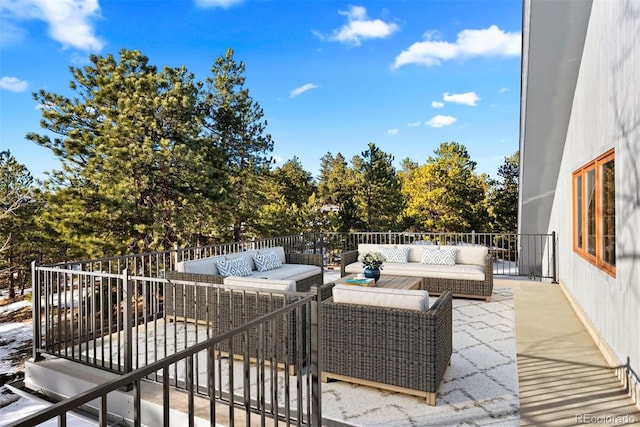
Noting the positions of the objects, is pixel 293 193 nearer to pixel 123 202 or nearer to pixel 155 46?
pixel 155 46

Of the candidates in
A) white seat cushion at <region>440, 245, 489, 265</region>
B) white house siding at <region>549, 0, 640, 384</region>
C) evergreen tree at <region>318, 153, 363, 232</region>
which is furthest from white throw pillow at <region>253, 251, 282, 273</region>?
evergreen tree at <region>318, 153, 363, 232</region>

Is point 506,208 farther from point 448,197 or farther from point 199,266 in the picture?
point 199,266

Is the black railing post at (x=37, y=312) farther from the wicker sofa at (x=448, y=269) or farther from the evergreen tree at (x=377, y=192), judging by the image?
the evergreen tree at (x=377, y=192)

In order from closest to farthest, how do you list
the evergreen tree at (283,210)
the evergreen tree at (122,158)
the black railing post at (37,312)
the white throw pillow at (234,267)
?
the black railing post at (37,312) → the white throw pillow at (234,267) → the evergreen tree at (122,158) → the evergreen tree at (283,210)

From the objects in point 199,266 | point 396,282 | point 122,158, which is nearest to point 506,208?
point 396,282

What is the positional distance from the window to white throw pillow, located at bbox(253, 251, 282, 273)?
4.48 meters

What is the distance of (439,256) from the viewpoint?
6980 mm

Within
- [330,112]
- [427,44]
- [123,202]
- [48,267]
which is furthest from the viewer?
[330,112]

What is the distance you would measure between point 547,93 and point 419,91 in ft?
47.4

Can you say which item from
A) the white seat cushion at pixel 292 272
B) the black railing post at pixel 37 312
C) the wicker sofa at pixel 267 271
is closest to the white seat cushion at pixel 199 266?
the wicker sofa at pixel 267 271

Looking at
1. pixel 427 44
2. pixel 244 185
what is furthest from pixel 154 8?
pixel 427 44

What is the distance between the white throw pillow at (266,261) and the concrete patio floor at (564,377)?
145 inches

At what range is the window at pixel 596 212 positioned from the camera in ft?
13.0

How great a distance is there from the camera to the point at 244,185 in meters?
15.0
